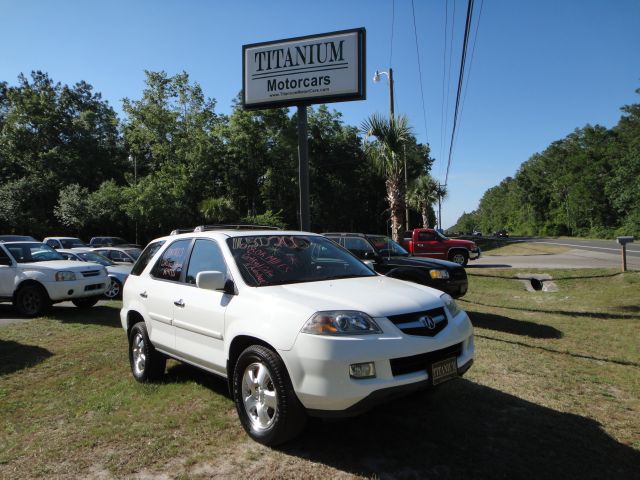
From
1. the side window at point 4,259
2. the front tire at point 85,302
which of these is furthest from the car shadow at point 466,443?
the side window at point 4,259

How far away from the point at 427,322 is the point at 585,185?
253 ft

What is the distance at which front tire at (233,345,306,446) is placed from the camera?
11.1 ft

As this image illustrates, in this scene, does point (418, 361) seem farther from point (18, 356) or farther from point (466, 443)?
point (18, 356)

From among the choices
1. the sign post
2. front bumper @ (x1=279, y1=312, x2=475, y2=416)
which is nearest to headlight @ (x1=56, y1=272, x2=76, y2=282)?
the sign post

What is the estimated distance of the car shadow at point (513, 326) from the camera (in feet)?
26.2

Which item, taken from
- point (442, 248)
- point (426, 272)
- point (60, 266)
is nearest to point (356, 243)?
point (426, 272)

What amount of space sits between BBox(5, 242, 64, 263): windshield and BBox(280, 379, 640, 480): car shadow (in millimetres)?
9848

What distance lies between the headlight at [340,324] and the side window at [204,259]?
133cm

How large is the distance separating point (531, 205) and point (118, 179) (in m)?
80.4

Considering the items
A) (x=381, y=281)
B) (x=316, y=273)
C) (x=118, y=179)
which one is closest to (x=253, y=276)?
(x=316, y=273)

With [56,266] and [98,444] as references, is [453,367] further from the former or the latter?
[56,266]

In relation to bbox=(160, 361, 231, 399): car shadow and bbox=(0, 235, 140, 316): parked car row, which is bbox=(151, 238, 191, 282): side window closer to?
bbox=(160, 361, 231, 399): car shadow

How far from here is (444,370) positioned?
3572 millimetres

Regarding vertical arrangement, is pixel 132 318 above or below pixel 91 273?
below
